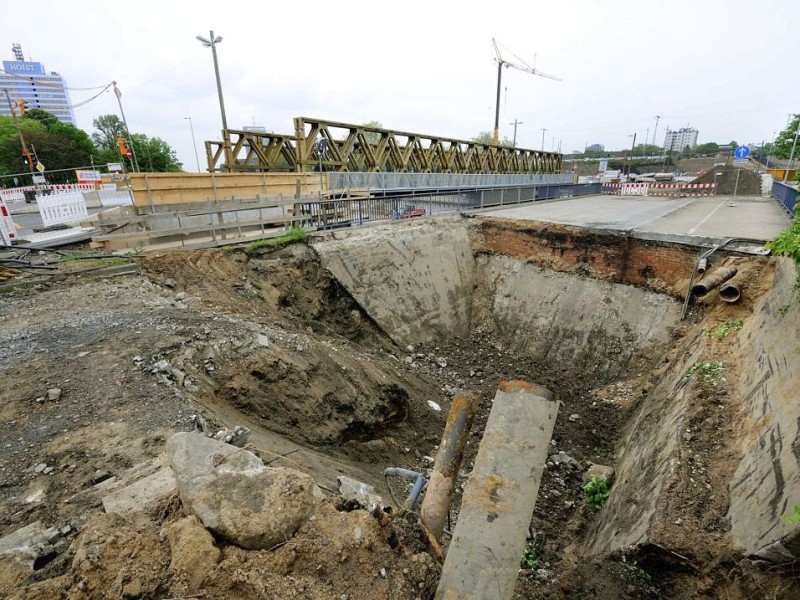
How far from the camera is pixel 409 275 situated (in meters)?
11.2

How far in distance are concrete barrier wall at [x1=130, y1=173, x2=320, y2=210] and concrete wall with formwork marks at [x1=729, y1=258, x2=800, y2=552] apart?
11.0 metres

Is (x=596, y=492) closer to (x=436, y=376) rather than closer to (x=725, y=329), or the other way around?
(x=725, y=329)

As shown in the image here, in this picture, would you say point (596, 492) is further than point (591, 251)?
No

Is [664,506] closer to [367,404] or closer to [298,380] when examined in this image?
[367,404]

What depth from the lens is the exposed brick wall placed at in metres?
9.38

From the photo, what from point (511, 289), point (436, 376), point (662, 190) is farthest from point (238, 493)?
point (662, 190)

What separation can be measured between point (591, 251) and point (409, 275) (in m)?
5.09

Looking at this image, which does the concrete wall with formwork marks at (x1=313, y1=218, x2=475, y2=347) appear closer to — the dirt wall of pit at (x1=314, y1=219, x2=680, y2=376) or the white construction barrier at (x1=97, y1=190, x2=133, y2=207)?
the dirt wall of pit at (x1=314, y1=219, x2=680, y2=376)

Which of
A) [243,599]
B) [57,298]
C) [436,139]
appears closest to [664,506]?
[243,599]

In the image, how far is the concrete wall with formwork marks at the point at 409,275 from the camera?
10.2 meters

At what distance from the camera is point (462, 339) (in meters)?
11.4

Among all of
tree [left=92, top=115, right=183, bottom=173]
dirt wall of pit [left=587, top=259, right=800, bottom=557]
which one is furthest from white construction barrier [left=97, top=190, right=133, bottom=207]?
tree [left=92, top=115, right=183, bottom=173]

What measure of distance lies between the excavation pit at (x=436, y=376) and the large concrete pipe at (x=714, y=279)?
0.40m

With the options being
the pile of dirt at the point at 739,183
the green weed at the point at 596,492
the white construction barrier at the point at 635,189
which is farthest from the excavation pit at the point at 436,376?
the pile of dirt at the point at 739,183
